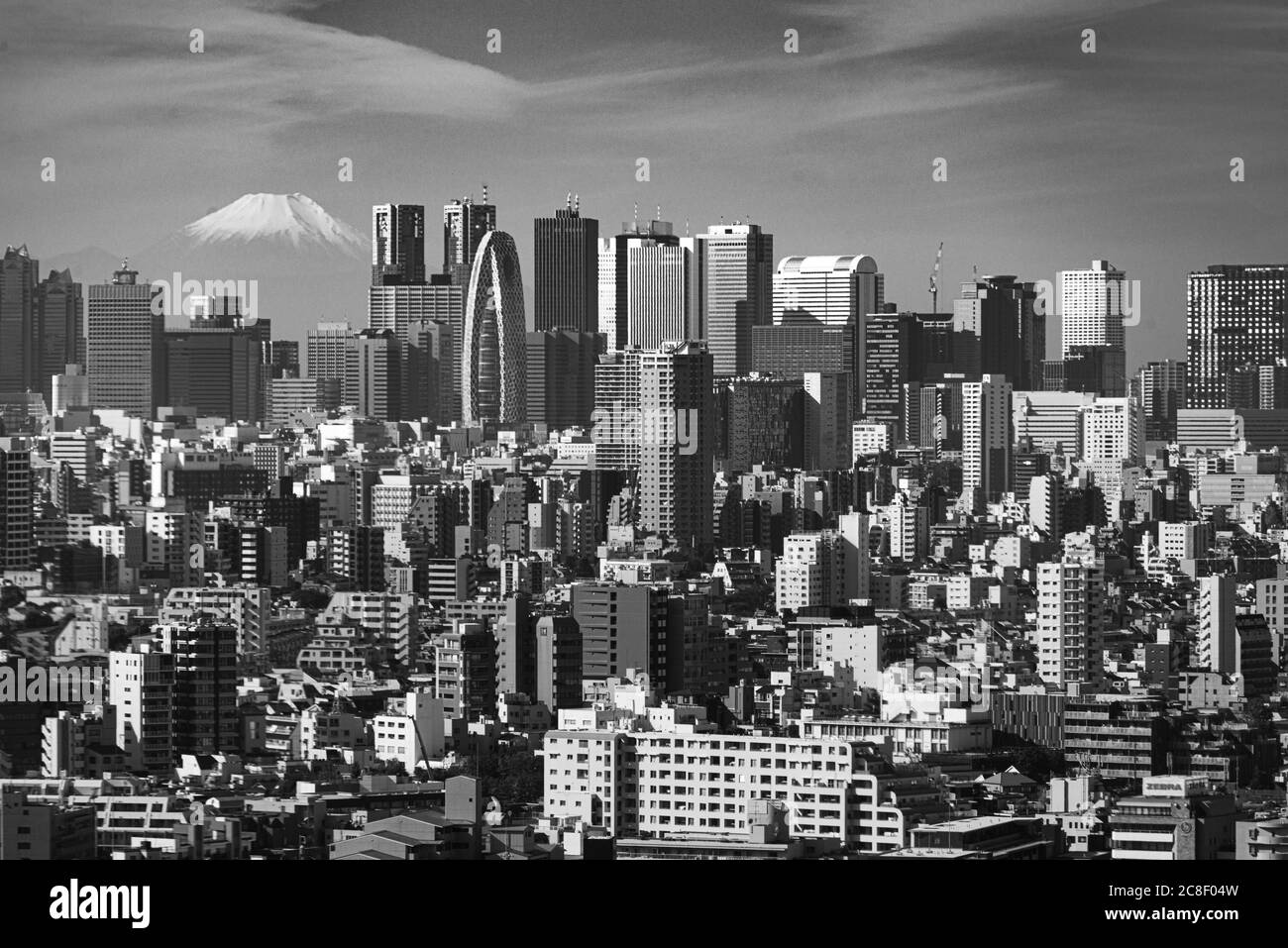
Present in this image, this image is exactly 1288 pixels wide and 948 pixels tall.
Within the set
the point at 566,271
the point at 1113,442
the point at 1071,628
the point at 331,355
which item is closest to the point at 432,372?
the point at 566,271

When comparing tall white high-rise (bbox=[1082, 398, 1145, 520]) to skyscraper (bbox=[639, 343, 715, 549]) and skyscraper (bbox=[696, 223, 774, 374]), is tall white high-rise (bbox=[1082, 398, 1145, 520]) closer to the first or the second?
skyscraper (bbox=[696, 223, 774, 374])

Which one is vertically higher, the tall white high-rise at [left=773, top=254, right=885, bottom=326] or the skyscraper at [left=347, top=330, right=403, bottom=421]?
the tall white high-rise at [left=773, top=254, right=885, bottom=326]

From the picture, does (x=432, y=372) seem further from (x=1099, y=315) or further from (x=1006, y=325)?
(x=1099, y=315)

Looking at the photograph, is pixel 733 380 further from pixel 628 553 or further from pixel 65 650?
pixel 65 650

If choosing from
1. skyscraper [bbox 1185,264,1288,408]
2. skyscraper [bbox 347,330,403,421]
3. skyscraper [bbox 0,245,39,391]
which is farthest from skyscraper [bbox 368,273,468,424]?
skyscraper [bbox 1185,264,1288,408]

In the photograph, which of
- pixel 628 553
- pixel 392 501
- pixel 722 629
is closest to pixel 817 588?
pixel 628 553

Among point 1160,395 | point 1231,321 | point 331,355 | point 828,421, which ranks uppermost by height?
point 1231,321
